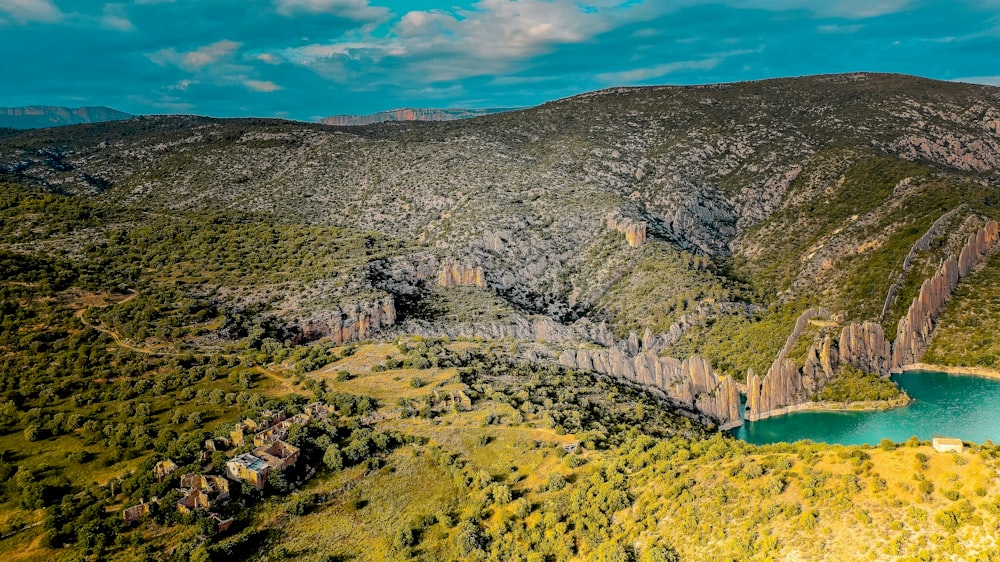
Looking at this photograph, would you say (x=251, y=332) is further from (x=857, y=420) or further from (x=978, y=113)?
(x=978, y=113)

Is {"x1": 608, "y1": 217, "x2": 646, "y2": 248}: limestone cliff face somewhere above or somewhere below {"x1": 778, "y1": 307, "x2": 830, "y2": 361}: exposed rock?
above

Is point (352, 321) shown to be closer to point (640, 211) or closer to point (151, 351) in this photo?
point (151, 351)

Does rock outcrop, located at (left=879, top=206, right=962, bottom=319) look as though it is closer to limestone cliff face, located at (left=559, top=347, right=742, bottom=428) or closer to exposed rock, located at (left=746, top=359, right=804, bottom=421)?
exposed rock, located at (left=746, top=359, right=804, bottom=421)

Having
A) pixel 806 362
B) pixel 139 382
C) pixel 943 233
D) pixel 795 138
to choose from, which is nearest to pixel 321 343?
pixel 139 382

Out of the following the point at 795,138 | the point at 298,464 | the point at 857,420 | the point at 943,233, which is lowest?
the point at 857,420

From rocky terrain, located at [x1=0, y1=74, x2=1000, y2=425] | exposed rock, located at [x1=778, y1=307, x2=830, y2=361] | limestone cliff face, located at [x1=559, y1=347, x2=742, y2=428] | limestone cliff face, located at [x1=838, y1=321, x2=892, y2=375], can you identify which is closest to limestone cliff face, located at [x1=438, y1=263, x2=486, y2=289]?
rocky terrain, located at [x1=0, y1=74, x2=1000, y2=425]

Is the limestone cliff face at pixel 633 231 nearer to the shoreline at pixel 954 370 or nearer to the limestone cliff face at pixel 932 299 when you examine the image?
the limestone cliff face at pixel 932 299
